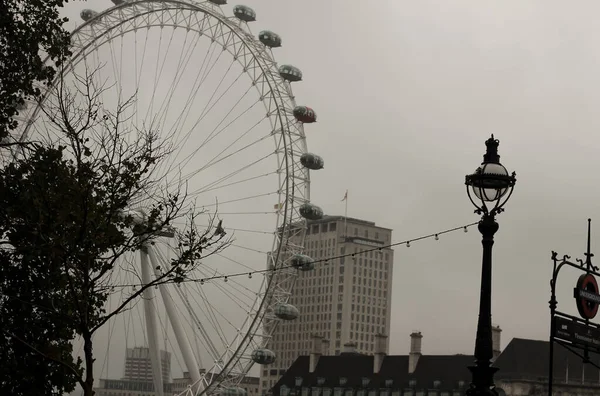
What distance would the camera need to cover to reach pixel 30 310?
2478 cm

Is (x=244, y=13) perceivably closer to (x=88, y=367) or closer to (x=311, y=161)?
(x=311, y=161)

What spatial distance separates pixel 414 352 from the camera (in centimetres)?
10594

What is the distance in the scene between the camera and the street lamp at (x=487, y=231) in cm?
1561

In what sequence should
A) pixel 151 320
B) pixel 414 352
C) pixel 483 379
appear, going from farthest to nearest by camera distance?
pixel 414 352, pixel 151 320, pixel 483 379

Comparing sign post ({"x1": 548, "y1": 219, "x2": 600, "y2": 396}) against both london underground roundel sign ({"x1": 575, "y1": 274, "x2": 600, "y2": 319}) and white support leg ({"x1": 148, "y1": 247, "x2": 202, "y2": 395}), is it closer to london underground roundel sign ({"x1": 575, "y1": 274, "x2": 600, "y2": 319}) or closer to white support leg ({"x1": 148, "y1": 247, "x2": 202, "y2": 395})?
london underground roundel sign ({"x1": 575, "y1": 274, "x2": 600, "y2": 319})

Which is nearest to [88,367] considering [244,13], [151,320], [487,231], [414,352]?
[487,231]

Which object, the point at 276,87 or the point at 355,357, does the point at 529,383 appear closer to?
the point at 355,357

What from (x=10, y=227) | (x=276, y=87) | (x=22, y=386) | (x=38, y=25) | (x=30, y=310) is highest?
(x=276, y=87)

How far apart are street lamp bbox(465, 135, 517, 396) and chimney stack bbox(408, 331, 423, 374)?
288ft

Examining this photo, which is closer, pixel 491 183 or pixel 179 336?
pixel 491 183

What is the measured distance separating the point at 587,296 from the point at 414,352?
87.7 meters

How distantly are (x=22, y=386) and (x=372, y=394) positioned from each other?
278 ft

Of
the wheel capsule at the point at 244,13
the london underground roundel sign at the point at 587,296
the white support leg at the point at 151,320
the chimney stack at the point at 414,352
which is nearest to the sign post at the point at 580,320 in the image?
the london underground roundel sign at the point at 587,296

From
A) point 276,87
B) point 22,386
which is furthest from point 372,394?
point 22,386
